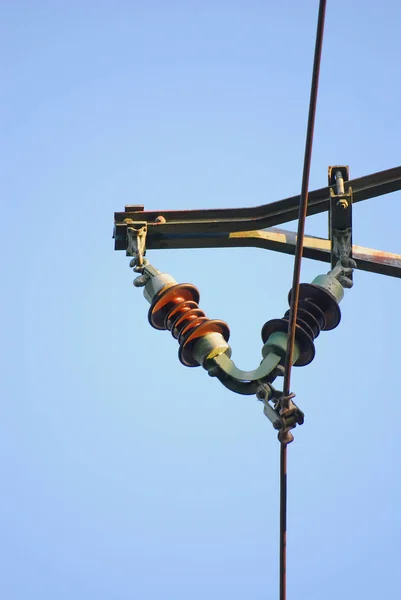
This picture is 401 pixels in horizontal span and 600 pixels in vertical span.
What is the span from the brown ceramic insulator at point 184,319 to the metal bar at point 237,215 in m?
0.85

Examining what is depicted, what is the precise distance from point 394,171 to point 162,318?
2.03 meters

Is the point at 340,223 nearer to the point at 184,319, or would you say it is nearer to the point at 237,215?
the point at 237,215

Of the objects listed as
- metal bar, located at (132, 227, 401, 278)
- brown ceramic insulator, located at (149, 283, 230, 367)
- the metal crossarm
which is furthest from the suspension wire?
the metal crossarm

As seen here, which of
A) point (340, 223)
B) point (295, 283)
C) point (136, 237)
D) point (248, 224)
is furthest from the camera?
point (248, 224)

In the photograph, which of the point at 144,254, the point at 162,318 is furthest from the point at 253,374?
the point at 144,254

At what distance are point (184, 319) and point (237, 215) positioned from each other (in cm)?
133

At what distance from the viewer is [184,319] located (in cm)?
932

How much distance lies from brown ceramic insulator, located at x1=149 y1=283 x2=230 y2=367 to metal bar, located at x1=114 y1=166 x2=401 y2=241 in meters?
0.85

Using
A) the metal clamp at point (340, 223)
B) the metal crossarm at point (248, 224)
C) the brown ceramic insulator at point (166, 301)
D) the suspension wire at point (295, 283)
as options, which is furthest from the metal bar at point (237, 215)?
the suspension wire at point (295, 283)

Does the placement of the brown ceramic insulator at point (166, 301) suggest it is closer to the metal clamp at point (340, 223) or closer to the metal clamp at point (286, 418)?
the metal clamp at point (340, 223)

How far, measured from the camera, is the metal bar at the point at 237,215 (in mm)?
10055

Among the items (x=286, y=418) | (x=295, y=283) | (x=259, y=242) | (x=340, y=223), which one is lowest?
(x=286, y=418)

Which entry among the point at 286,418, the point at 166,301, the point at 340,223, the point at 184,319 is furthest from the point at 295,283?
the point at 340,223

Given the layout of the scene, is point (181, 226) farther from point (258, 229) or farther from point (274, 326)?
point (274, 326)
